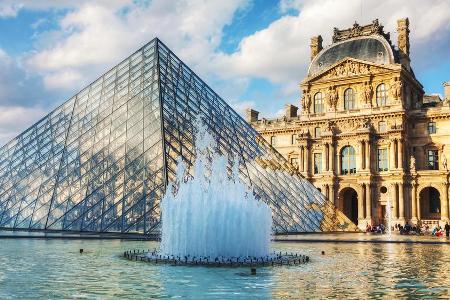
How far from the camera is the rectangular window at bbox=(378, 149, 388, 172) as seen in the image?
4561 centimetres

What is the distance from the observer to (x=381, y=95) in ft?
153

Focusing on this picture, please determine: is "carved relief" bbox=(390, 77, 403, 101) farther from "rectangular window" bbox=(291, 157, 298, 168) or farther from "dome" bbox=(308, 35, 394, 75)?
"rectangular window" bbox=(291, 157, 298, 168)

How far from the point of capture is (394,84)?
4534cm

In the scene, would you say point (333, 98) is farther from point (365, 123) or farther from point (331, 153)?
point (331, 153)

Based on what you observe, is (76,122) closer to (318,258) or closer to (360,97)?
(318,258)

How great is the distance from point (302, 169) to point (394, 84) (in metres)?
10.5

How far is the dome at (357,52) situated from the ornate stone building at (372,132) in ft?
0.27

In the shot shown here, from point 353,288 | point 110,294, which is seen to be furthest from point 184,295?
point 353,288

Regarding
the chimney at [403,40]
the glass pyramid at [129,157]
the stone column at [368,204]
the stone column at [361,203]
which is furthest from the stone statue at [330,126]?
the glass pyramid at [129,157]

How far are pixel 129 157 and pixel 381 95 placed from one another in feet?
101

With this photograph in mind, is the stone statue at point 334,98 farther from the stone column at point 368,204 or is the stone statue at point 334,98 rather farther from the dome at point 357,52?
the stone column at point 368,204

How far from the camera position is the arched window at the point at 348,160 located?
47.0 m

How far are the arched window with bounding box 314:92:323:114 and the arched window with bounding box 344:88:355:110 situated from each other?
2356mm

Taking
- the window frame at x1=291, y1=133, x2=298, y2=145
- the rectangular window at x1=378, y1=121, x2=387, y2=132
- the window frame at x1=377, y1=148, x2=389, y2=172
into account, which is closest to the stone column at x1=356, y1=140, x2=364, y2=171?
the window frame at x1=377, y1=148, x2=389, y2=172
